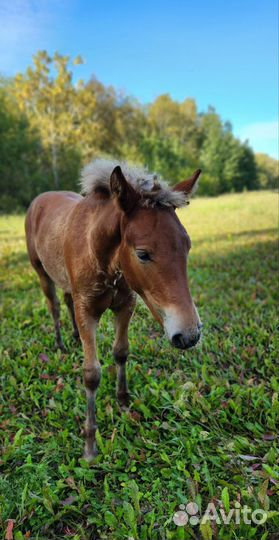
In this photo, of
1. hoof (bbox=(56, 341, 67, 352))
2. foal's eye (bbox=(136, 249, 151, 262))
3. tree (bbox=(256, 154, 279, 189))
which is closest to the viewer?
foal's eye (bbox=(136, 249, 151, 262))

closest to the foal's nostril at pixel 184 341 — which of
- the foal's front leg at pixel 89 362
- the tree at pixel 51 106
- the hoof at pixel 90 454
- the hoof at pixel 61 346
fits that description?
the foal's front leg at pixel 89 362

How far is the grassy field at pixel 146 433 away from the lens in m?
2.14

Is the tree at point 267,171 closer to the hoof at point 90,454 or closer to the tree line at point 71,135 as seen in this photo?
the tree line at point 71,135

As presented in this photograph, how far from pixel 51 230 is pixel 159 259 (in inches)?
A: 76.6

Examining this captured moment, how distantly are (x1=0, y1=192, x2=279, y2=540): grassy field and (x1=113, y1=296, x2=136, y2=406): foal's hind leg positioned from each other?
0.11m

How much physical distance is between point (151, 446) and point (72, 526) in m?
0.76

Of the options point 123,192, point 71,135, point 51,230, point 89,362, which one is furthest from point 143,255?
point 71,135

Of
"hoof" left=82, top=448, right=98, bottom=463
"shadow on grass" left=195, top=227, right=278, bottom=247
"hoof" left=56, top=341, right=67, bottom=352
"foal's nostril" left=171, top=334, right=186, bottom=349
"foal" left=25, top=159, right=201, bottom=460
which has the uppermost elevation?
"foal" left=25, top=159, right=201, bottom=460

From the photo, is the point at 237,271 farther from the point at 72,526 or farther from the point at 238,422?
the point at 72,526

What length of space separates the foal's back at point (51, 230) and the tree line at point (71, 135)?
18.7m

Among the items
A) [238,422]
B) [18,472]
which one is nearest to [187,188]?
[238,422]

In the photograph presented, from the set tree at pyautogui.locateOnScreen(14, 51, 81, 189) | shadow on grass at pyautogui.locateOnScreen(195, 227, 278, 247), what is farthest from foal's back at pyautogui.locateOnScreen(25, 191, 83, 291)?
tree at pyautogui.locateOnScreen(14, 51, 81, 189)

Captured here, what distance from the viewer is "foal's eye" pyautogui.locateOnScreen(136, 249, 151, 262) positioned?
1937mm

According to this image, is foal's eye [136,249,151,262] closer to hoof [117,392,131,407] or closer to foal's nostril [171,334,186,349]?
foal's nostril [171,334,186,349]
